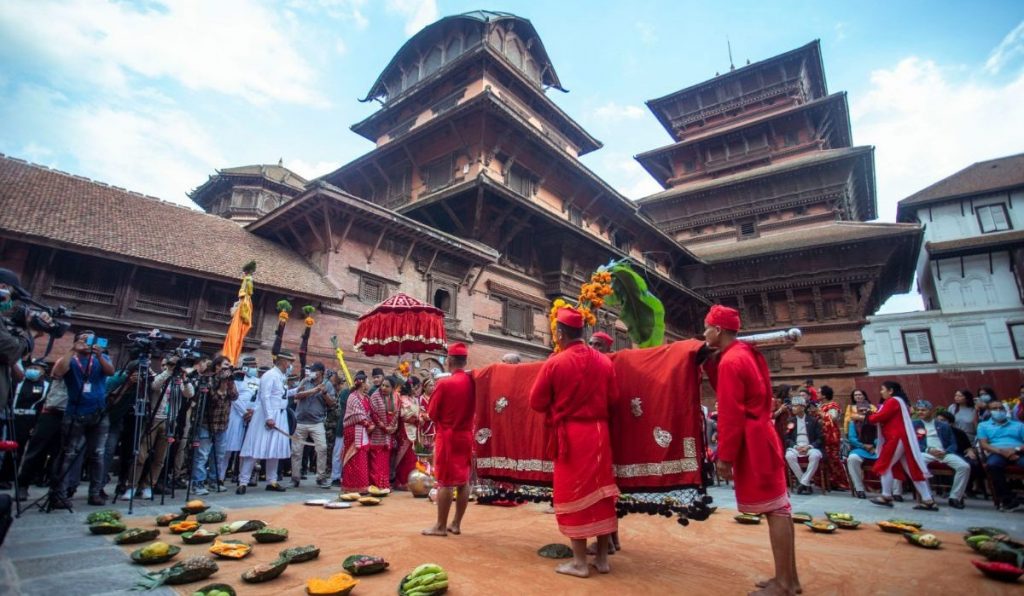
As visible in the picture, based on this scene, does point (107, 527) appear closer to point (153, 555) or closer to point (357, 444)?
point (153, 555)

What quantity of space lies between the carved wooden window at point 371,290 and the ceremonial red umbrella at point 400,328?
10.6ft

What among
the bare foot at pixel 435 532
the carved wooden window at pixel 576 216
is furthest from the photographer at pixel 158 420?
the carved wooden window at pixel 576 216

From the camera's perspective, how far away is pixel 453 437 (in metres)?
4.46

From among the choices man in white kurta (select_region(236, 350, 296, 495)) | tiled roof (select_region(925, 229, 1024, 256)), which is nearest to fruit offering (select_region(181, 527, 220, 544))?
man in white kurta (select_region(236, 350, 296, 495))

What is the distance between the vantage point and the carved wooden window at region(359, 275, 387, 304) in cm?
1345

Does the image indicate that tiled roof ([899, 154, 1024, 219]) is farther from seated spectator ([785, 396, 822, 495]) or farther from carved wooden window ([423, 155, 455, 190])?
A: carved wooden window ([423, 155, 455, 190])

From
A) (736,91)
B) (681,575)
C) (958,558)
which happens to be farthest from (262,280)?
(736,91)

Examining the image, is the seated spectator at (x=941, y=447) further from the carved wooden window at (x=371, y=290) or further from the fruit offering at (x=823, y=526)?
the carved wooden window at (x=371, y=290)

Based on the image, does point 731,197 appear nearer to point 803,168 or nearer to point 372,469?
point 803,168

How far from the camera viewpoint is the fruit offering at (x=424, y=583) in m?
2.57

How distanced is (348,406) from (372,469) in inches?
42.7

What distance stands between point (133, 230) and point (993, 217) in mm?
36078

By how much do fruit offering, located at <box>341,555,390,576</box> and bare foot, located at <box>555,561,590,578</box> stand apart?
1.17 metres

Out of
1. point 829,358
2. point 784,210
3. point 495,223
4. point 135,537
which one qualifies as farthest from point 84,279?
point 784,210
